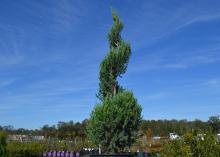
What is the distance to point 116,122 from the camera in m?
16.2

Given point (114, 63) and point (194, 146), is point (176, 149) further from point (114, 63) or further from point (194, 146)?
point (114, 63)

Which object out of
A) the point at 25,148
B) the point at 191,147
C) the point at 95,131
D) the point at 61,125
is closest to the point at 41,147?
the point at 25,148

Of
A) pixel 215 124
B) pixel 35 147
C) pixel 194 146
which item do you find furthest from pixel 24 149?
pixel 194 146

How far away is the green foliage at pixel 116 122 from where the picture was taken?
16156 mm

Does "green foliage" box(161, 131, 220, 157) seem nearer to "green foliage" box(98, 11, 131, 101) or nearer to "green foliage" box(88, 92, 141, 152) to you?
"green foliage" box(88, 92, 141, 152)

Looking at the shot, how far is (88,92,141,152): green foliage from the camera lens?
16156 millimetres

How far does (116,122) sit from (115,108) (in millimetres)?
527

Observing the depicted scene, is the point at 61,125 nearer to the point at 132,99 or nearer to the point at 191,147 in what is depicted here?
the point at 132,99

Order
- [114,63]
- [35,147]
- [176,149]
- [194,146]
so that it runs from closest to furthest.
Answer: [176,149]
[194,146]
[114,63]
[35,147]

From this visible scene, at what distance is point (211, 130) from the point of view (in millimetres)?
7496

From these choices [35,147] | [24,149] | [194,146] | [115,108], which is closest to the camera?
[194,146]

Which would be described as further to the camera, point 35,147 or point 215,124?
point 215,124

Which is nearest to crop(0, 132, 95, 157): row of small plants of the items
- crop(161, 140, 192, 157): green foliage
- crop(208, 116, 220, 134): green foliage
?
crop(208, 116, 220, 134): green foliage

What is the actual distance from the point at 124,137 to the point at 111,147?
0.63m
